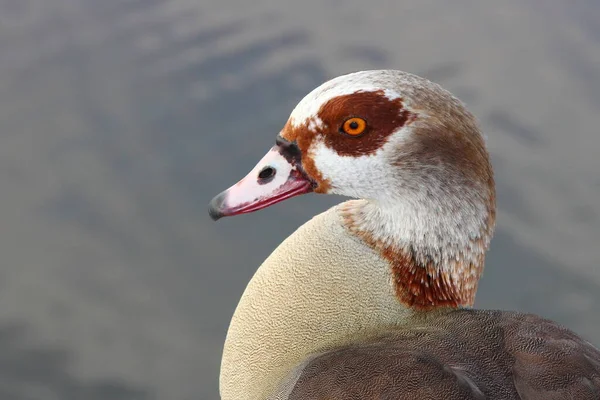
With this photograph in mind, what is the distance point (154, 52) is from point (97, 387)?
1.72 meters

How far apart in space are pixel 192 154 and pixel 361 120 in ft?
5.13

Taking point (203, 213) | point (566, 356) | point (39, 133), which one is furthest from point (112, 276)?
point (566, 356)

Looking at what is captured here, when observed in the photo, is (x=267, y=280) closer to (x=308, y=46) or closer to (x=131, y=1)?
(x=308, y=46)

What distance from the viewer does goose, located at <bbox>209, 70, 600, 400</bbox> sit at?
178cm

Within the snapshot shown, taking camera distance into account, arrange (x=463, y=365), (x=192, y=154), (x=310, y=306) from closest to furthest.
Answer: (x=463, y=365) → (x=310, y=306) → (x=192, y=154)

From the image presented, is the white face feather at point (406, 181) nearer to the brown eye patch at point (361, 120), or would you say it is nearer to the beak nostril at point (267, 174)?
the brown eye patch at point (361, 120)

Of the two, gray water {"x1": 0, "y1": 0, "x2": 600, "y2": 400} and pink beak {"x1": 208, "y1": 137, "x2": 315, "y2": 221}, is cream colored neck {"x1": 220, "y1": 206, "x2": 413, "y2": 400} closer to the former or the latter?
pink beak {"x1": 208, "y1": 137, "x2": 315, "y2": 221}

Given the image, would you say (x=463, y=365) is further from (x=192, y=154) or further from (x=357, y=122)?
(x=192, y=154)

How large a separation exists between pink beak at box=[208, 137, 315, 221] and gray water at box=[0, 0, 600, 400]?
93cm

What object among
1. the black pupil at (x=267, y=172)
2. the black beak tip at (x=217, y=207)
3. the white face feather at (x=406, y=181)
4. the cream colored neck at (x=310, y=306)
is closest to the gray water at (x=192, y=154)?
the cream colored neck at (x=310, y=306)

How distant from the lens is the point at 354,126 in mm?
1926

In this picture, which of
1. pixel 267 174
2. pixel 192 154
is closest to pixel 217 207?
pixel 267 174

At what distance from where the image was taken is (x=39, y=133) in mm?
3381

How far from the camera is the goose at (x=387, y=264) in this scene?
1.78m
